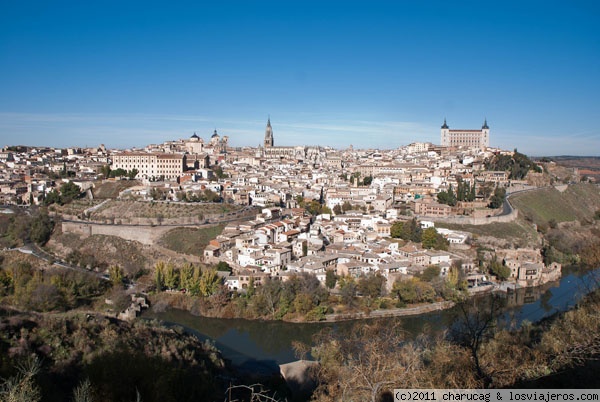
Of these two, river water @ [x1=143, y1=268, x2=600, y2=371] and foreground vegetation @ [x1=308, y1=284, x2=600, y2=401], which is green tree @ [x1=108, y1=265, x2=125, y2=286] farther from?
foreground vegetation @ [x1=308, y1=284, x2=600, y2=401]

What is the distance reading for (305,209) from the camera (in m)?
19.1

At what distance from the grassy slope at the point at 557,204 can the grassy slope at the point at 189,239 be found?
1245cm

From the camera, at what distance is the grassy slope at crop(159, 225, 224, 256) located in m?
14.7

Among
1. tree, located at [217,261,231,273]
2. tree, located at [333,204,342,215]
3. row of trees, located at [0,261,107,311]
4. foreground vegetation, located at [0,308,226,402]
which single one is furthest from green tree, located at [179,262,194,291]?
tree, located at [333,204,342,215]

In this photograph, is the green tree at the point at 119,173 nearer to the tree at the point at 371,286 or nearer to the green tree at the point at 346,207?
the green tree at the point at 346,207

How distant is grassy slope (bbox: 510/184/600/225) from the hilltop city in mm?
917

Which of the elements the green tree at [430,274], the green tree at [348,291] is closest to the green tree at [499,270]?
the green tree at [430,274]

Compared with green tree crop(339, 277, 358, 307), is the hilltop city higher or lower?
higher

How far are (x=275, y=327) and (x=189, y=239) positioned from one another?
19.5 feet

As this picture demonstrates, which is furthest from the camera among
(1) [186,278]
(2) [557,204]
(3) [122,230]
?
(2) [557,204]

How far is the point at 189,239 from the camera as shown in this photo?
49.9 ft

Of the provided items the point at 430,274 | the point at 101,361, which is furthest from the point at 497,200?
the point at 101,361

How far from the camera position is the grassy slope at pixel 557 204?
20036 mm

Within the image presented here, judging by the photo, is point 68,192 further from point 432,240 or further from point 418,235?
point 432,240
